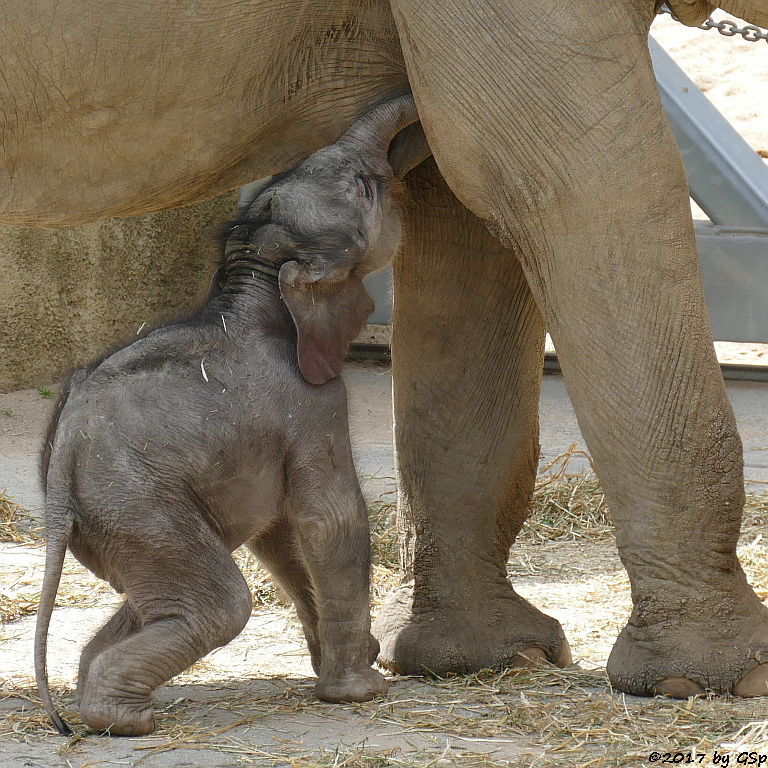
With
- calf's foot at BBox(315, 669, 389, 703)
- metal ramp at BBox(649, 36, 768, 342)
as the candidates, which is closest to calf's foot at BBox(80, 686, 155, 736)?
calf's foot at BBox(315, 669, 389, 703)

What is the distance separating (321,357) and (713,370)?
764 millimetres

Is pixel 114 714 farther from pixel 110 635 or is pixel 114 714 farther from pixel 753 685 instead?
pixel 753 685

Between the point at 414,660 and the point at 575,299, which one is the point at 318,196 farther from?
the point at 414,660

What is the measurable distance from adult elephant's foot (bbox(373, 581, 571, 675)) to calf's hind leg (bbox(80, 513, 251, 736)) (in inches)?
23.0

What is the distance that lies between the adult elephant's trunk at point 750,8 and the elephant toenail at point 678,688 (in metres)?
1.25

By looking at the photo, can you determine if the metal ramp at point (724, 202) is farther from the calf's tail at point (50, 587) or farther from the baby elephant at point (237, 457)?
the calf's tail at point (50, 587)

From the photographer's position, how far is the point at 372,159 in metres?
2.95

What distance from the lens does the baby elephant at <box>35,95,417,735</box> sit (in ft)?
8.70

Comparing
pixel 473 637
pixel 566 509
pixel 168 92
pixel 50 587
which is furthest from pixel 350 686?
pixel 566 509

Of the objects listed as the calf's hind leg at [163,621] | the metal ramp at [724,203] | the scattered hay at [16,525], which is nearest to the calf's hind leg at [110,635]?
the calf's hind leg at [163,621]

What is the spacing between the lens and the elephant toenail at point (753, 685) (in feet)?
8.82

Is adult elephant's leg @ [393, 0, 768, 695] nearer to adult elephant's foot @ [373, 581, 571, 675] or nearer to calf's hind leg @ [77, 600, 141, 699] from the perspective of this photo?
adult elephant's foot @ [373, 581, 571, 675]

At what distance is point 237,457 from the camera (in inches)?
108

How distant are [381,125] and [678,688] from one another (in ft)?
4.21
